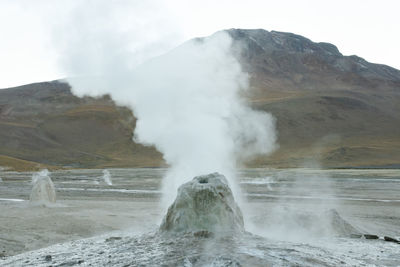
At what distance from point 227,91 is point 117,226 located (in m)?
17.4

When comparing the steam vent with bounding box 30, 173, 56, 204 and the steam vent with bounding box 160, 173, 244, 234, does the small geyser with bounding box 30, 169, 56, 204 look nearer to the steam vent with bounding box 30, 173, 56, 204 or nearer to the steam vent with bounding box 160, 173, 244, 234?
the steam vent with bounding box 30, 173, 56, 204

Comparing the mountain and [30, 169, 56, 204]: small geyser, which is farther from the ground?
the mountain

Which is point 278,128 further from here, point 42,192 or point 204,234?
point 204,234

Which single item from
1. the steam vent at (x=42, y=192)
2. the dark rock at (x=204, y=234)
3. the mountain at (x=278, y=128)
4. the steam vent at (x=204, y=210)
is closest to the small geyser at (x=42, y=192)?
the steam vent at (x=42, y=192)

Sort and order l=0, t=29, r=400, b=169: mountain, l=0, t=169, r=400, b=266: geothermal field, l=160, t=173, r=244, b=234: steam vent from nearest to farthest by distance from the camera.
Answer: l=0, t=169, r=400, b=266: geothermal field, l=160, t=173, r=244, b=234: steam vent, l=0, t=29, r=400, b=169: mountain

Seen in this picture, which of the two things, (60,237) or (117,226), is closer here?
(60,237)

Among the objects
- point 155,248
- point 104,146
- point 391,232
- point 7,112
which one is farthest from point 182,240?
point 7,112

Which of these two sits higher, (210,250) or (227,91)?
(227,91)

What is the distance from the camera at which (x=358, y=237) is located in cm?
1561

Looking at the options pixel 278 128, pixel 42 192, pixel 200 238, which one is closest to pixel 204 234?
pixel 200 238

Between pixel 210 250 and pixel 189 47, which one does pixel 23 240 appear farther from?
pixel 189 47

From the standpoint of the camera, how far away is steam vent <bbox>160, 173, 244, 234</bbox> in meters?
12.9

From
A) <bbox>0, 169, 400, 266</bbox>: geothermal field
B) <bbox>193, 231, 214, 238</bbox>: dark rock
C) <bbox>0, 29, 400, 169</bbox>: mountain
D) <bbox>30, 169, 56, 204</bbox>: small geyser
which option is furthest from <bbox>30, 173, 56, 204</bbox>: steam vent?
<bbox>0, 29, 400, 169</bbox>: mountain

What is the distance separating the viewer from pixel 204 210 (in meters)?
13.1
